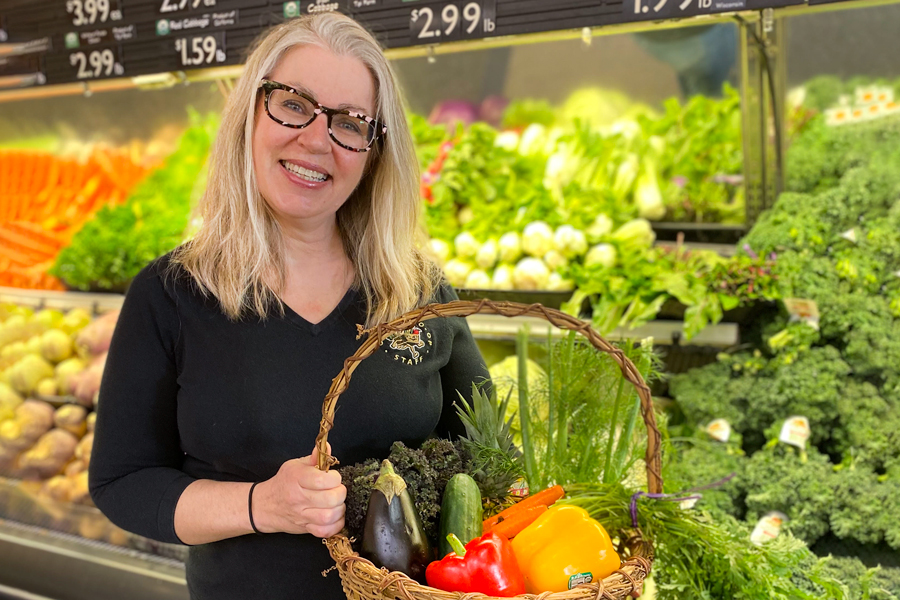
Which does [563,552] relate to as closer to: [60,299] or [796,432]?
[796,432]

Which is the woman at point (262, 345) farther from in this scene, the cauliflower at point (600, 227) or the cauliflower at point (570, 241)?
the cauliflower at point (600, 227)

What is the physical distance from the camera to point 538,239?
3211mm

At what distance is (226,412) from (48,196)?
137 inches

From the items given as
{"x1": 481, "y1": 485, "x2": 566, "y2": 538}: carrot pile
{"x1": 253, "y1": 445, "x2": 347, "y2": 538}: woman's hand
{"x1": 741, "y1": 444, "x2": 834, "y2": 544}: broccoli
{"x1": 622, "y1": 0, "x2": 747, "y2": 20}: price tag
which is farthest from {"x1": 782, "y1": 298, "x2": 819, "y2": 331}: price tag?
{"x1": 253, "y1": 445, "x2": 347, "y2": 538}: woman's hand

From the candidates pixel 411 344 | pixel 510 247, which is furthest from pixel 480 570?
pixel 510 247

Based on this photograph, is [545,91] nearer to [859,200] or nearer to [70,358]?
[859,200]

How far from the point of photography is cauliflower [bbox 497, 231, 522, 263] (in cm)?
329

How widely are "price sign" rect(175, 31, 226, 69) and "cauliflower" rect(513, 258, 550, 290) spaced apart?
1.43 meters

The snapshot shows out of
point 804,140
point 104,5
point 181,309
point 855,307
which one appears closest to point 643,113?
point 804,140

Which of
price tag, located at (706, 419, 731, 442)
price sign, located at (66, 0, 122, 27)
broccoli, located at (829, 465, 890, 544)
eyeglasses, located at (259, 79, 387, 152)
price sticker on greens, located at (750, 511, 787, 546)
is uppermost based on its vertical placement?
price sign, located at (66, 0, 122, 27)

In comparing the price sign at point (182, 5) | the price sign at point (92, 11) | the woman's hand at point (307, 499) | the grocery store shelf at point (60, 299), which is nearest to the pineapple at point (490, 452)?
the woman's hand at point (307, 499)

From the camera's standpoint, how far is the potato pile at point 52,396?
3.31 m

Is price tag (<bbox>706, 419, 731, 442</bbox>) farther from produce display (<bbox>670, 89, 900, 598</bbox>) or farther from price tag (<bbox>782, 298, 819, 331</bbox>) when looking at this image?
price tag (<bbox>782, 298, 819, 331</bbox>)

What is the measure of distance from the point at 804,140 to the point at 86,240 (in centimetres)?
335
